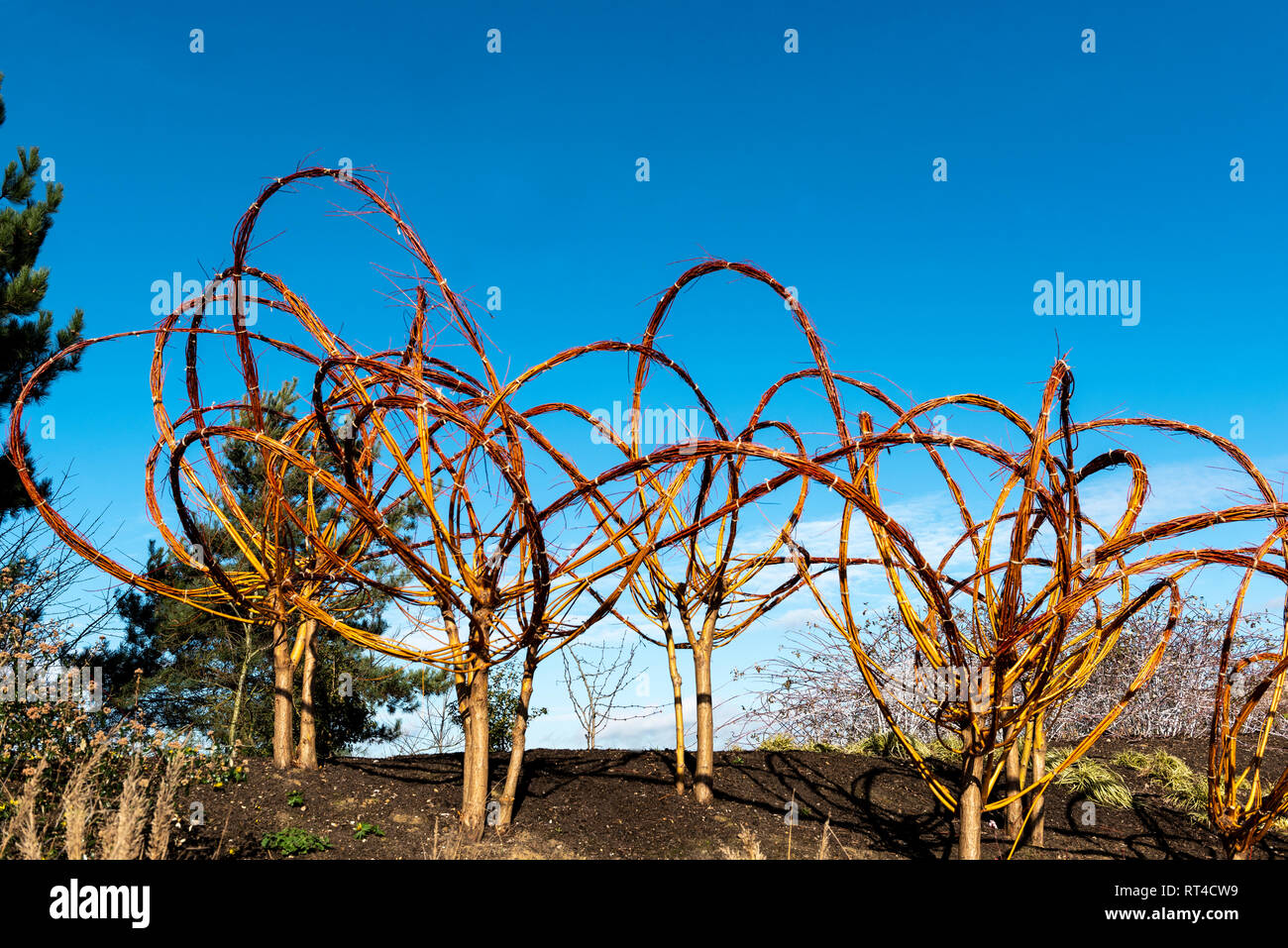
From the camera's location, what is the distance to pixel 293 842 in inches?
263

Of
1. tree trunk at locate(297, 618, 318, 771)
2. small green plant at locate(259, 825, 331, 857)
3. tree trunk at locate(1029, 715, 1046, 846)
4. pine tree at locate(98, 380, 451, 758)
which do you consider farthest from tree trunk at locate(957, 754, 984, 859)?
pine tree at locate(98, 380, 451, 758)

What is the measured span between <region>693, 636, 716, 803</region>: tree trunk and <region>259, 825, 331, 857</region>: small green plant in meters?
3.36

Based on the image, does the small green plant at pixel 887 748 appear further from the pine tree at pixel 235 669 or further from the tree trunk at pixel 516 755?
the pine tree at pixel 235 669

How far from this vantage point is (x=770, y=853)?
280 inches

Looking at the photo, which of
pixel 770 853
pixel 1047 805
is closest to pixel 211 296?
pixel 770 853

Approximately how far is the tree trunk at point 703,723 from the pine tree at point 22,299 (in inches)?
361

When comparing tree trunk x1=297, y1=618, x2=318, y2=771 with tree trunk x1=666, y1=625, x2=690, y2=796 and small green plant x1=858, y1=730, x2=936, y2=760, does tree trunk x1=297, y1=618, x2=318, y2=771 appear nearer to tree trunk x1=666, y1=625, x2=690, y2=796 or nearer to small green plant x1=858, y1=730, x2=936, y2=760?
tree trunk x1=666, y1=625, x2=690, y2=796

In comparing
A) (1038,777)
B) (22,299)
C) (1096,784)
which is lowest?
(1096,784)

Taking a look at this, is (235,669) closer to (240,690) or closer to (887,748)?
(240,690)

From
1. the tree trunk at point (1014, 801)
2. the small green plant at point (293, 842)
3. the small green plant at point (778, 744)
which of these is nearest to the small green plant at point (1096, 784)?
the tree trunk at point (1014, 801)

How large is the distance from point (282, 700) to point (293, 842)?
83.3 inches

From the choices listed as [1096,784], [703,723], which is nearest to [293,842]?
[703,723]
